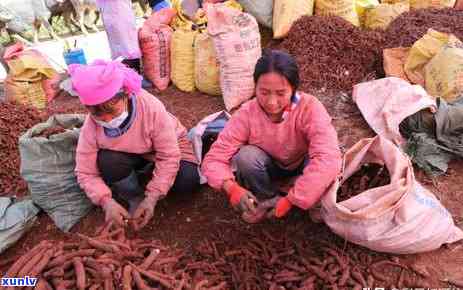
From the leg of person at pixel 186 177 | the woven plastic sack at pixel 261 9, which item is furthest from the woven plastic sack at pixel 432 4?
the leg of person at pixel 186 177

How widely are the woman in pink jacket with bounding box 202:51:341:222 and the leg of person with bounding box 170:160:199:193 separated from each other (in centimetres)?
36

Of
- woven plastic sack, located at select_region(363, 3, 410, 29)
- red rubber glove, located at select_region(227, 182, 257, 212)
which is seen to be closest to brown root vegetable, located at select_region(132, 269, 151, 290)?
red rubber glove, located at select_region(227, 182, 257, 212)

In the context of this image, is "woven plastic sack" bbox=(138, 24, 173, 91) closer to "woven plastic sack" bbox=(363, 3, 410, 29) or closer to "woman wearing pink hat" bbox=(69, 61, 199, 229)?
"woman wearing pink hat" bbox=(69, 61, 199, 229)

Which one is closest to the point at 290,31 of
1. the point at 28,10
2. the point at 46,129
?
the point at 46,129

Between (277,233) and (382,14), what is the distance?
306cm

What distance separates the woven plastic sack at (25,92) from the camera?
4.70 meters

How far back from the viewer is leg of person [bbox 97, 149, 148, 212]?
8.71 ft

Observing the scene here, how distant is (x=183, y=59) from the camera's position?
14.8 ft

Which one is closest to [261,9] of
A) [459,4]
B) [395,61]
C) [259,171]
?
[395,61]

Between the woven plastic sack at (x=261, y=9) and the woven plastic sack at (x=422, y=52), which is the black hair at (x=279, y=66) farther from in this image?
the woven plastic sack at (x=261, y=9)

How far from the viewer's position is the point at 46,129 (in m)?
2.99

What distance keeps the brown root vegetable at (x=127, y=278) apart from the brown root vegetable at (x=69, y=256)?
0.70ft

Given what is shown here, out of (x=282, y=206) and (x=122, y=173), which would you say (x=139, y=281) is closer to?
(x=282, y=206)

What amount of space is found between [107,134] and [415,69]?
2905 mm
